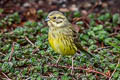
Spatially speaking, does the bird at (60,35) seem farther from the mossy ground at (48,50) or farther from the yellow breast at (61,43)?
the mossy ground at (48,50)

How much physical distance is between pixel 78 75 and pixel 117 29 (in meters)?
2.41

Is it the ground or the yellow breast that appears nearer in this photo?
the yellow breast

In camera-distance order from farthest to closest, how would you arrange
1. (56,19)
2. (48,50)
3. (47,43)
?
(47,43) < (48,50) < (56,19)

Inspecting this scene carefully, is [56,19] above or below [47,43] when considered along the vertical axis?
above

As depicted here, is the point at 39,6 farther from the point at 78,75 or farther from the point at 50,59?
the point at 78,75

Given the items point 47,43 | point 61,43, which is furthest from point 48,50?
point 61,43

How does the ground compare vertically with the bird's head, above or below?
below

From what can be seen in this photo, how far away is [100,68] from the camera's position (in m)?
5.74

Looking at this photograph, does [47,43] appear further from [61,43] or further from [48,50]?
[61,43]

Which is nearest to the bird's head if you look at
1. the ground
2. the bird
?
the bird

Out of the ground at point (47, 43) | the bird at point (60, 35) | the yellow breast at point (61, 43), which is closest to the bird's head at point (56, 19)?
the bird at point (60, 35)

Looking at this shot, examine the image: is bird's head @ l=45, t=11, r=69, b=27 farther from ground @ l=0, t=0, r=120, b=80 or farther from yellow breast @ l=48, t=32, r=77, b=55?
ground @ l=0, t=0, r=120, b=80

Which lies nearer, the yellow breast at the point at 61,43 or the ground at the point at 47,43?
the yellow breast at the point at 61,43

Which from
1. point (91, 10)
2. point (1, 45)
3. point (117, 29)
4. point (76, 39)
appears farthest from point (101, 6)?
point (1, 45)
